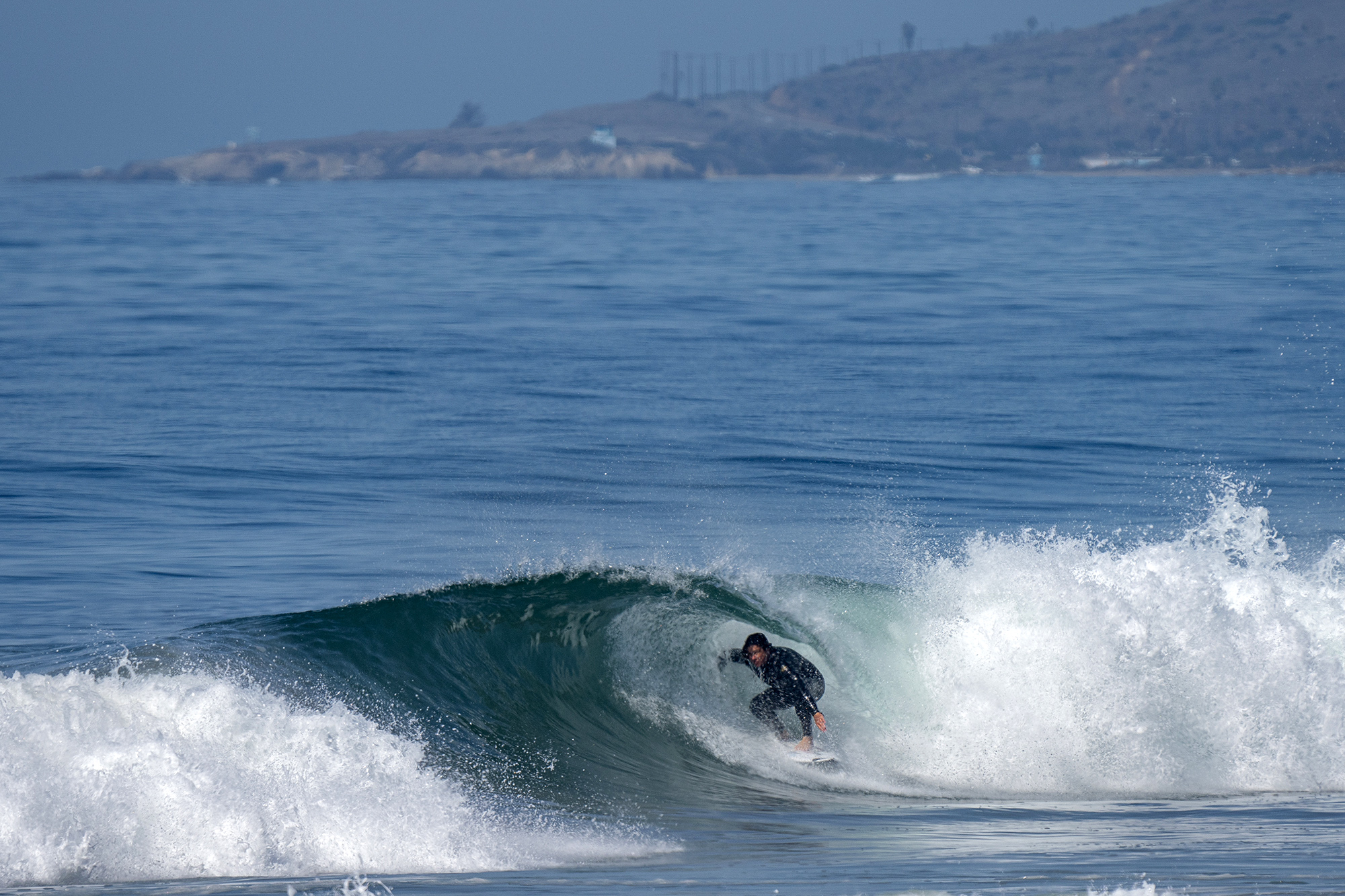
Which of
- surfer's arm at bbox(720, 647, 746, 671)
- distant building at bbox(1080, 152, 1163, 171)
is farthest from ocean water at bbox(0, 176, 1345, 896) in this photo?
distant building at bbox(1080, 152, 1163, 171)

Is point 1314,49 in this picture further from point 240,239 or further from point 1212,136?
point 240,239

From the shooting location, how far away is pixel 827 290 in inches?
1628

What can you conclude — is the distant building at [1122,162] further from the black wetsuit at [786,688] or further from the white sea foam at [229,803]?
the white sea foam at [229,803]

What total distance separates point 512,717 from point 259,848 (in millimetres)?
3524

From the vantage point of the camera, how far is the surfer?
9555 millimetres

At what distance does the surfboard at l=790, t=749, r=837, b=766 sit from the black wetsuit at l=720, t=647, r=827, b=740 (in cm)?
14

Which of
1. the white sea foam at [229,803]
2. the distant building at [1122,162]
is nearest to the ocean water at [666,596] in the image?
the white sea foam at [229,803]

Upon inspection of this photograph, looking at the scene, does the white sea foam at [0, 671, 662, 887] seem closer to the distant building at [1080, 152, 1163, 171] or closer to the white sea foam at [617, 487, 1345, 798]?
the white sea foam at [617, 487, 1345, 798]

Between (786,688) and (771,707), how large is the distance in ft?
0.66

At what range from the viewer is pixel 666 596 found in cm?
1219

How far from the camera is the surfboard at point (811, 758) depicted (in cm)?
951

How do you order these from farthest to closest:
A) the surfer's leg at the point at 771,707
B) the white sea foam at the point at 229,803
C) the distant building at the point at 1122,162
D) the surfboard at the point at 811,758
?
the distant building at the point at 1122,162 → the surfer's leg at the point at 771,707 → the surfboard at the point at 811,758 → the white sea foam at the point at 229,803

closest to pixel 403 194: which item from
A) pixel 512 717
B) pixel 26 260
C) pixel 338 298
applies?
pixel 26 260

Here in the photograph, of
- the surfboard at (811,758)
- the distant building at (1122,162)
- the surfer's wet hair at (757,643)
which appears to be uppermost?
the distant building at (1122,162)
